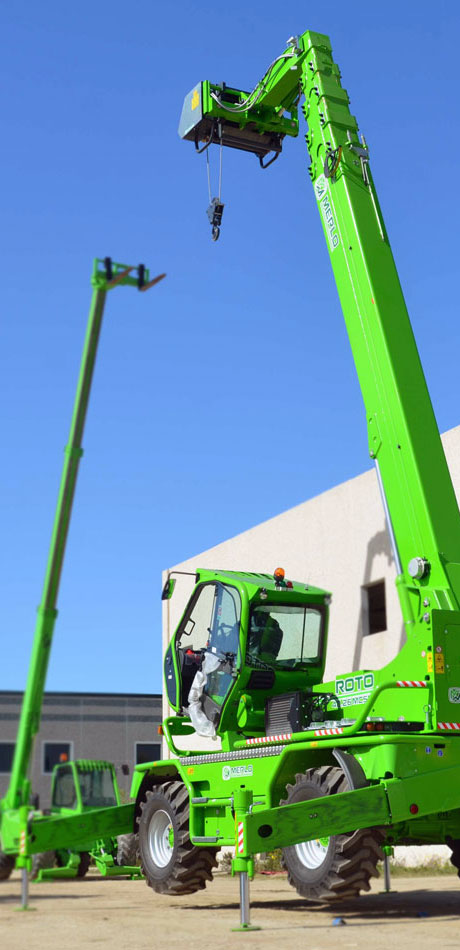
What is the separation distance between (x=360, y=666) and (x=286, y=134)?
8999 millimetres

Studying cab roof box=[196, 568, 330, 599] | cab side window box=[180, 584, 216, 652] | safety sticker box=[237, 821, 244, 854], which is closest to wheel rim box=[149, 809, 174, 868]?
cab side window box=[180, 584, 216, 652]

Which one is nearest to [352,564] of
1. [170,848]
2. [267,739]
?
[170,848]

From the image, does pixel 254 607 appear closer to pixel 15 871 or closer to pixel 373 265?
pixel 373 265

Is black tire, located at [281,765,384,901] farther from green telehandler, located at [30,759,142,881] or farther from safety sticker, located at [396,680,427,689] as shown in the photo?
green telehandler, located at [30,759,142,881]

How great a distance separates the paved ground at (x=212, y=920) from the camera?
25.4ft

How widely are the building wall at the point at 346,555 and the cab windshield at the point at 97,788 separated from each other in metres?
1.44

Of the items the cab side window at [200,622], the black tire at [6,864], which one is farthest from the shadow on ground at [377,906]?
the black tire at [6,864]

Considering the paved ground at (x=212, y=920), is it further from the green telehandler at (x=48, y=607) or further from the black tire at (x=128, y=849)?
the black tire at (x=128, y=849)

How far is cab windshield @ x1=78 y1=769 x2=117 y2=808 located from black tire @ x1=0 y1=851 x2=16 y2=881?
10.6 m

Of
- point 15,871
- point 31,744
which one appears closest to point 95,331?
point 31,744

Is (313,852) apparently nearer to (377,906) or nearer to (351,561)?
(377,906)

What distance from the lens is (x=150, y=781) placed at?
46.6ft

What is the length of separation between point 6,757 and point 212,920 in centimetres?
587

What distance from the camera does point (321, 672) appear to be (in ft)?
44.6
